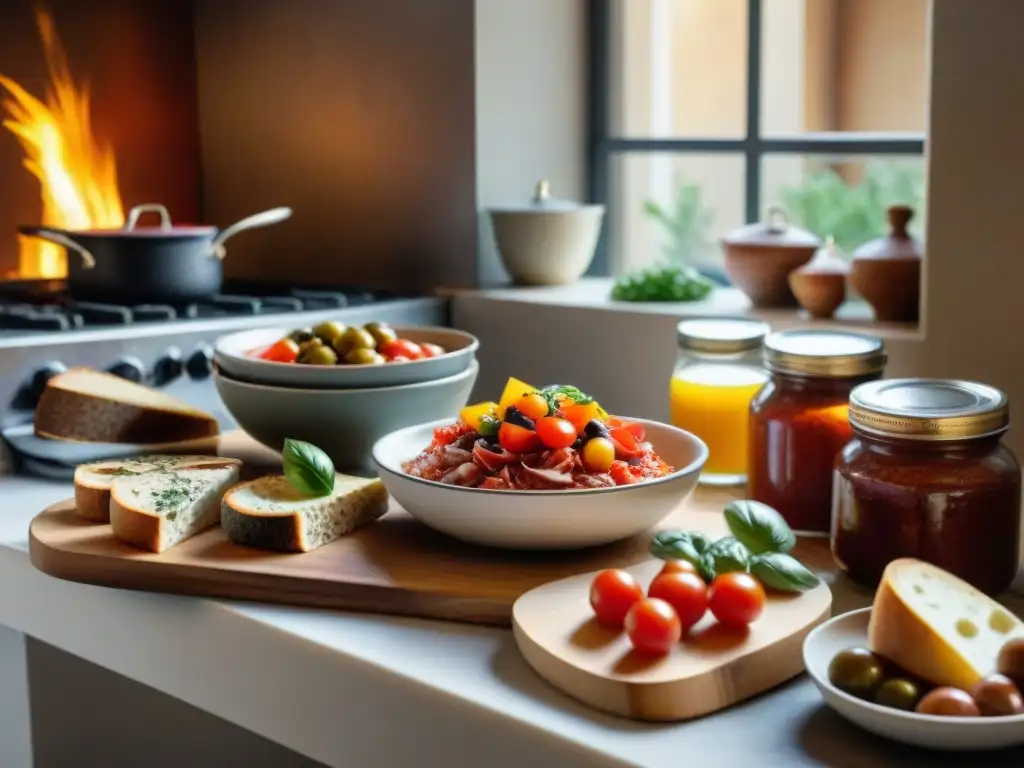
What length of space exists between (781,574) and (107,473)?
717 millimetres

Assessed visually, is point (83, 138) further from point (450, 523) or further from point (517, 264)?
point (450, 523)

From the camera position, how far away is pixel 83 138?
238 cm

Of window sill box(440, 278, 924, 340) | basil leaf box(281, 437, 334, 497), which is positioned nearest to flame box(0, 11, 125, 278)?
window sill box(440, 278, 924, 340)

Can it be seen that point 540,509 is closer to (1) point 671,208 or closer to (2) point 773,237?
(2) point 773,237

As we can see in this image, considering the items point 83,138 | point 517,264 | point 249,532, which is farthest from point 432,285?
point 249,532

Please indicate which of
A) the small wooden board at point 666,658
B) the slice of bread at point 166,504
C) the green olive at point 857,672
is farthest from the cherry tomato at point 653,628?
the slice of bread at point 166,504

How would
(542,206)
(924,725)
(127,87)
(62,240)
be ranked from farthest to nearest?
(127,87)
(542,206)
(62,240)
(924,725)

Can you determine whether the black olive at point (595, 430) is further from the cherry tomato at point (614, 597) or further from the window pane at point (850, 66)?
the window pane at point (850, 66)

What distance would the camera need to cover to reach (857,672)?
0.87 meters

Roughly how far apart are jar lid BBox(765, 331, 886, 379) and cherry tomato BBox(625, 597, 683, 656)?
422 mm

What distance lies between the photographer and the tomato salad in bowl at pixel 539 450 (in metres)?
1.19

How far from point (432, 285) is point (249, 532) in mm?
1084

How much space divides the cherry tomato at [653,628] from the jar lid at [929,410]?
0.90 feet

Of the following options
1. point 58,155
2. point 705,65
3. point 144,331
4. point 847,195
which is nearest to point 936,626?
point 144,331
